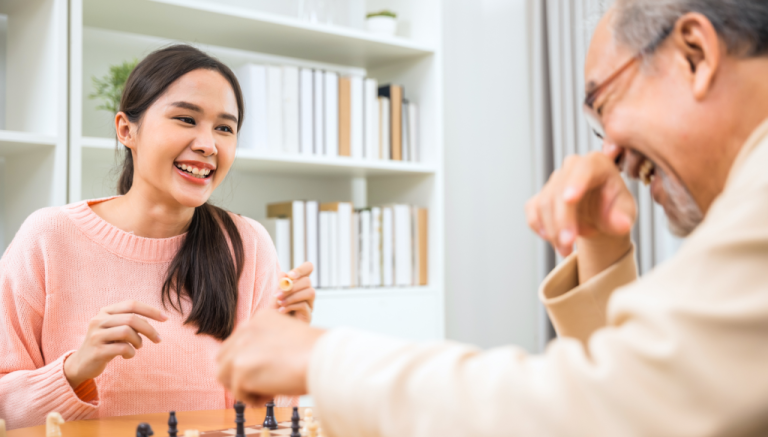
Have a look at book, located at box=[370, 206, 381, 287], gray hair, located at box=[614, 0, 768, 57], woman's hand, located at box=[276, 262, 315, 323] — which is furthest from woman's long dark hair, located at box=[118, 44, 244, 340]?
gray hair, located at box=[614, 0, 768, 57]

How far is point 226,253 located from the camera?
176 centimetres

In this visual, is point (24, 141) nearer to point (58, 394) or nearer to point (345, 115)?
point (58, 394)

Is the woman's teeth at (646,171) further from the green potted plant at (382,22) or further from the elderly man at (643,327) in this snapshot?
the green potted plant at (382,22)

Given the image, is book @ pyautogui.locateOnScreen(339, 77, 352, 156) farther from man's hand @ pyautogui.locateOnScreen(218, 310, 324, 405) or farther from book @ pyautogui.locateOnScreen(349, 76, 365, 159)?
man's hand @ pyautogui.locateOnScreen(218, 310, 324, 405)

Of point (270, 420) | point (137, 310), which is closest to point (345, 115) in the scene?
point (137, 310)

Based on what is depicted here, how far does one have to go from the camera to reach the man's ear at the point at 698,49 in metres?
0.73

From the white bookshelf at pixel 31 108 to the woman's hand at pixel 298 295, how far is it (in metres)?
0.91

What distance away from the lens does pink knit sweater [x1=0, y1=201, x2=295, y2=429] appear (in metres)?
1.49

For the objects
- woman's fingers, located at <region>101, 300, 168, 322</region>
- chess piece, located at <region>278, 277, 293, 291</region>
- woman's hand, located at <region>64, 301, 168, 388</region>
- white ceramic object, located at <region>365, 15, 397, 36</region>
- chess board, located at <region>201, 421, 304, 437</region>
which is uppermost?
white ceramic object, located at <region>365, 15, 397, 36</region>

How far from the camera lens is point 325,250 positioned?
2.54m

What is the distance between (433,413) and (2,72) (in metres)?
2.24

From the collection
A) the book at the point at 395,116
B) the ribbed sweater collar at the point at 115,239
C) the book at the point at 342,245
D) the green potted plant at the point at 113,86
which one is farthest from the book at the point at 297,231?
the ribbed sweater collar at the point at 115,239

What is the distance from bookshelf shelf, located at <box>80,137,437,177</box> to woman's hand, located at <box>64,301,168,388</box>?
951mm

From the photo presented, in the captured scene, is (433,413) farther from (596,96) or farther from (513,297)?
(513,297)
